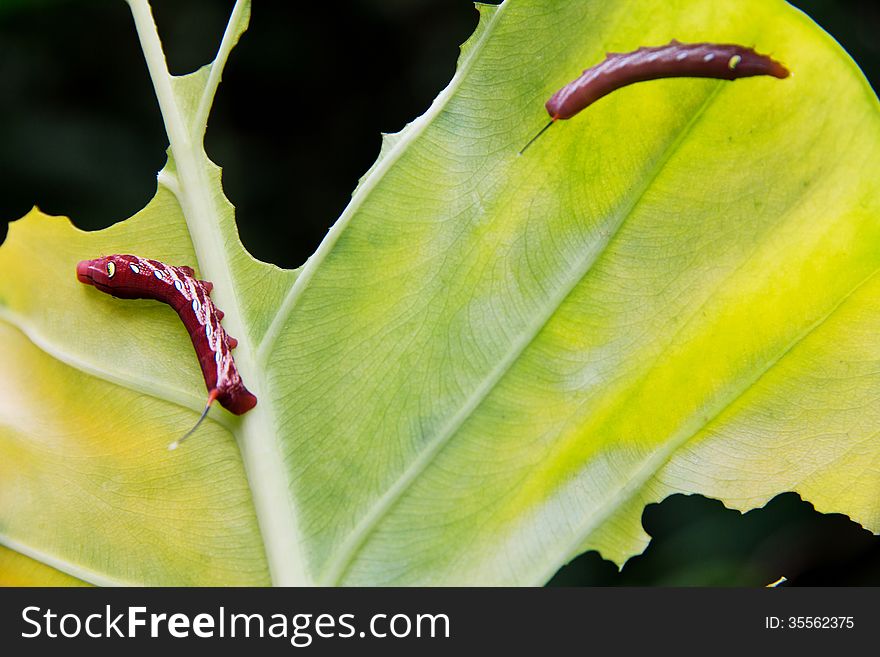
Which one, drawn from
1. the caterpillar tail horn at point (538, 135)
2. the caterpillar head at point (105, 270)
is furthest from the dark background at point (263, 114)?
the caterpillar tail horn at point (538, 135)

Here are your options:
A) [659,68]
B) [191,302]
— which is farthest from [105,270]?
[659,68]

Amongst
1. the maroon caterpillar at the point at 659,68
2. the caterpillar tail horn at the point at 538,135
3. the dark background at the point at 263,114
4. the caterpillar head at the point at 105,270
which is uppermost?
the maroon caterpillar at the point at 659,68

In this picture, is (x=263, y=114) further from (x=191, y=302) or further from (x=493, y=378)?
(x=493, y=378)

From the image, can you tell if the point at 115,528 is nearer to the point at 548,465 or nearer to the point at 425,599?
the point at 425,599

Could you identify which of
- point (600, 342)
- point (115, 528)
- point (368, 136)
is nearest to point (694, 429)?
point (600, 342)

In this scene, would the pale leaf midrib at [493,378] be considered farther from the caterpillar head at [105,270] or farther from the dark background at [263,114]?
the dark background at [263,114]

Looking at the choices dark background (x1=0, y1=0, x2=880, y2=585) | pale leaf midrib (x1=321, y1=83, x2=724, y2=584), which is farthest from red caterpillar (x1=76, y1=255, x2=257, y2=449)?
dark background (x1=0, y1=0, x2=880, y2=585)
